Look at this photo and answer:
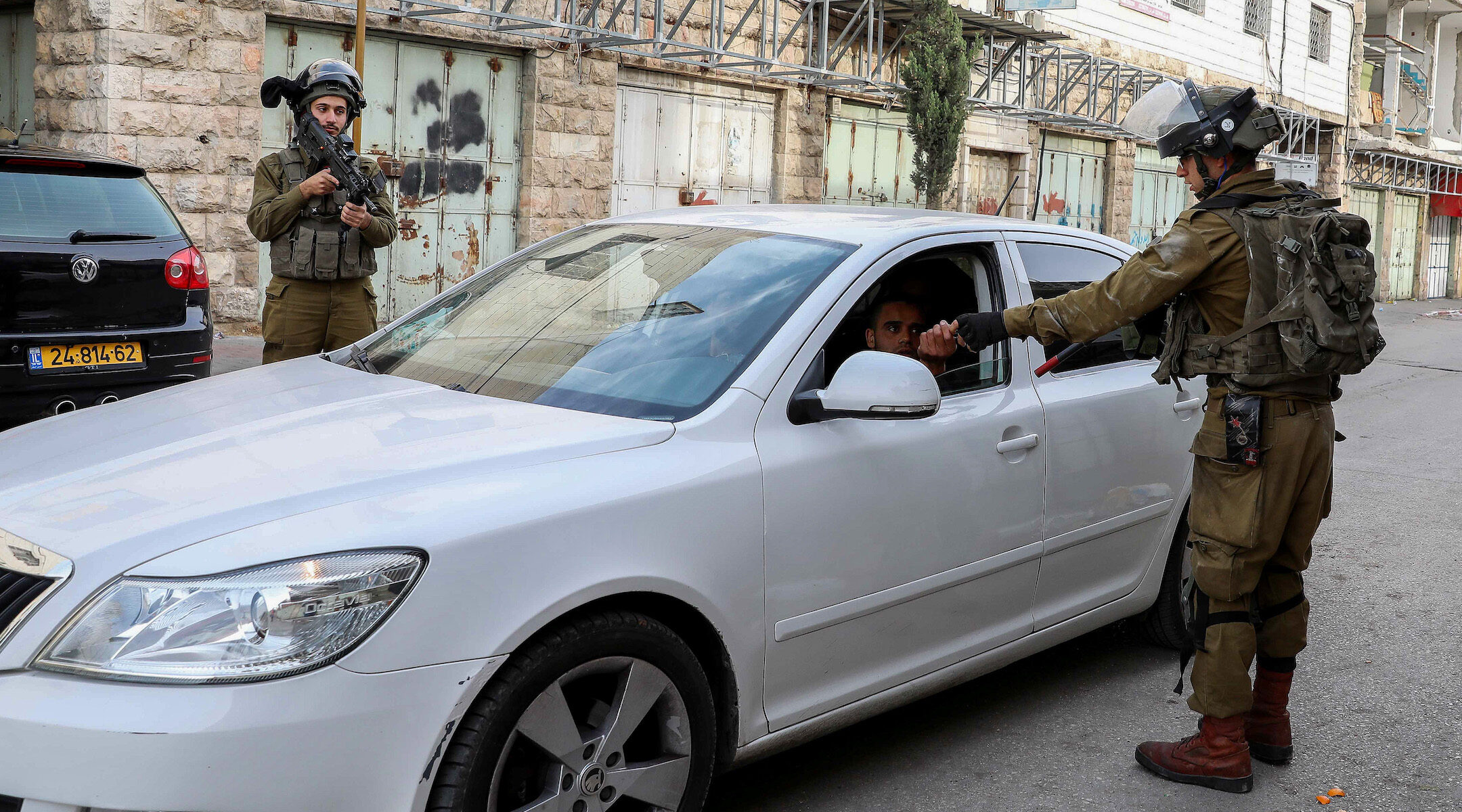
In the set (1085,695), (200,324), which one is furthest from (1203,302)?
(200,324)

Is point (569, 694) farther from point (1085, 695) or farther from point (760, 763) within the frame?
point (1085, 695)

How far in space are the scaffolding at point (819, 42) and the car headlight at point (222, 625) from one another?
8909mm

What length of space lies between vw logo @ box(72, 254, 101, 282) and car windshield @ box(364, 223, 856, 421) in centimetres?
278

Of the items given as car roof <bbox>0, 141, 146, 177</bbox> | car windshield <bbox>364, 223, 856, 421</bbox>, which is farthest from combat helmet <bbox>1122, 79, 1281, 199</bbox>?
car roof <bbox>0, 141, 146, 177</bbox>

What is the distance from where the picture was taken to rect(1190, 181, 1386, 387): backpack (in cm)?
337

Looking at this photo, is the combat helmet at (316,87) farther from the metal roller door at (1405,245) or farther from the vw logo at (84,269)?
the metal roller door at (1405,245)

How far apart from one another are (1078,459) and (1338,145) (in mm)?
29924

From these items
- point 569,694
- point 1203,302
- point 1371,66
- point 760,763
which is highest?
point 1371,66

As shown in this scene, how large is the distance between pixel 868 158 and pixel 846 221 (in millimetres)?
13307

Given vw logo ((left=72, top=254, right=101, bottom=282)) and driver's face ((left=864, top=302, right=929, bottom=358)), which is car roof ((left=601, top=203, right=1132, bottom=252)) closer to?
driver's face ((left=864, top=302, right=929, bottom=358))

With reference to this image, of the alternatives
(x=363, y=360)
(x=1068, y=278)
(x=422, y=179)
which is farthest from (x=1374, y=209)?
(x=363, y=360)

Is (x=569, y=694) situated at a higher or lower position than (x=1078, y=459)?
lower

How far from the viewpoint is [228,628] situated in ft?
7.22

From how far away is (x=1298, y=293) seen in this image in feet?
11.1
